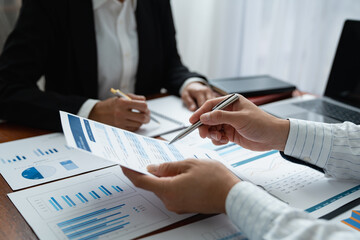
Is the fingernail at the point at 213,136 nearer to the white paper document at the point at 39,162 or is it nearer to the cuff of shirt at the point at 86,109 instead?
the white paper document at the point at 39,162

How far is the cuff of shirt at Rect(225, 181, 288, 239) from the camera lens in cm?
55

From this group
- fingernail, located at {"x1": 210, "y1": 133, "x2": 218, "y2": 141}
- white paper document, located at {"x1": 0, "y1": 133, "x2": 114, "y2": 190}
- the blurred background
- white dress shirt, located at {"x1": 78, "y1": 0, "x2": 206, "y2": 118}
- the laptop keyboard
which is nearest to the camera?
white paper document, located at {"x1": 0, "y1": 133, "x2": 114, "y2": 190}

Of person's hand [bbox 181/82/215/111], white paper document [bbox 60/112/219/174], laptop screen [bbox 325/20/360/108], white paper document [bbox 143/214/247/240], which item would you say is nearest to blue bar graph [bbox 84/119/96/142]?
white paper document [bbox 60/112/219/174]

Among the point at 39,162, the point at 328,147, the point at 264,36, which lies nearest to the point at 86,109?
the point at 39,162

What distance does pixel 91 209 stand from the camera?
0.64 meters

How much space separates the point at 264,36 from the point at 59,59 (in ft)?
4.08

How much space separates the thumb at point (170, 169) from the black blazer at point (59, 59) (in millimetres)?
456

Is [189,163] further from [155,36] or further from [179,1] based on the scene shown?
[179,1]

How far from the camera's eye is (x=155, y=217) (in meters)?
0.63

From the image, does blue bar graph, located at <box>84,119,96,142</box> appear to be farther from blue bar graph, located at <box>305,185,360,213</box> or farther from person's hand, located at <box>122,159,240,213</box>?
blue bar graph, located at <box>305,185,360,213</box>

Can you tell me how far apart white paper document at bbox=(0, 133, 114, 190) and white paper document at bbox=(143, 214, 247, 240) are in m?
0.29

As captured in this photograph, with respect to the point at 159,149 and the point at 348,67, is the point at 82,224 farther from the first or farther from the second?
the point at 348,67

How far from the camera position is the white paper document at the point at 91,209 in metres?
0.58

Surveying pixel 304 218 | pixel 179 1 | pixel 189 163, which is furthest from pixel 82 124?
pixel 179 1
